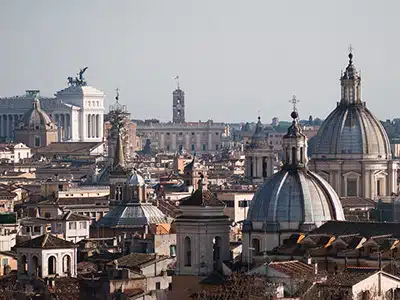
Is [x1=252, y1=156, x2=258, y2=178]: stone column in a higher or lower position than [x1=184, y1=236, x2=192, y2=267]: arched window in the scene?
higher

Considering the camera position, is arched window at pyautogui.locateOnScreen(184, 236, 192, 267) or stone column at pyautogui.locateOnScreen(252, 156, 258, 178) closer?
arched window at pyautogui.locateOnScreen(184, 236, 192, 267)

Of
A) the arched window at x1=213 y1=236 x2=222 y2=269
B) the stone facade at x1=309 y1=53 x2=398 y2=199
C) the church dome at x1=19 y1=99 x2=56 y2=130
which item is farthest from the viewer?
the church dome at x1=19 y1=99 x2=56 y2=130

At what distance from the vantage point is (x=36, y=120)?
194m

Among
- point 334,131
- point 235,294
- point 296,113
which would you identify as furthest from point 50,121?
point 235,294

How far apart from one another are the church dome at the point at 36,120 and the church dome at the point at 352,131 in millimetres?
98431

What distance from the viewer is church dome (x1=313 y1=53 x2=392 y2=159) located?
3752 inches

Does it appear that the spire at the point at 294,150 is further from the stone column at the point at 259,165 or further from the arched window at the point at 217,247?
the stone column at the point at 259,165

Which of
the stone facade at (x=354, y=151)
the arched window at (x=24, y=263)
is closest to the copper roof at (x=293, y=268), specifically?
the arched window at (x=24, y=263)

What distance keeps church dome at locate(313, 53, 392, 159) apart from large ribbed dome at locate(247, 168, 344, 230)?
27565mm

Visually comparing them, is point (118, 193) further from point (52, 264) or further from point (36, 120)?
point (36, 120)

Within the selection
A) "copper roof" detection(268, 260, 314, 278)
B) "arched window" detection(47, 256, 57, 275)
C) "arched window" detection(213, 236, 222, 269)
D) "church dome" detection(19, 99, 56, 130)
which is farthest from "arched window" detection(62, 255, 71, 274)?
"church dome" detection(19, 99, 56, 130)

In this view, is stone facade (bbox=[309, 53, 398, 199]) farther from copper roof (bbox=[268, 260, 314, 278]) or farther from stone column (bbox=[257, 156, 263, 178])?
copper roof (bbox=[268, 260, 314, 278])

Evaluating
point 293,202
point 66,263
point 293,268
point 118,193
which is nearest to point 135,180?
point 118,193

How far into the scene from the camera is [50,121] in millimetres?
197625
